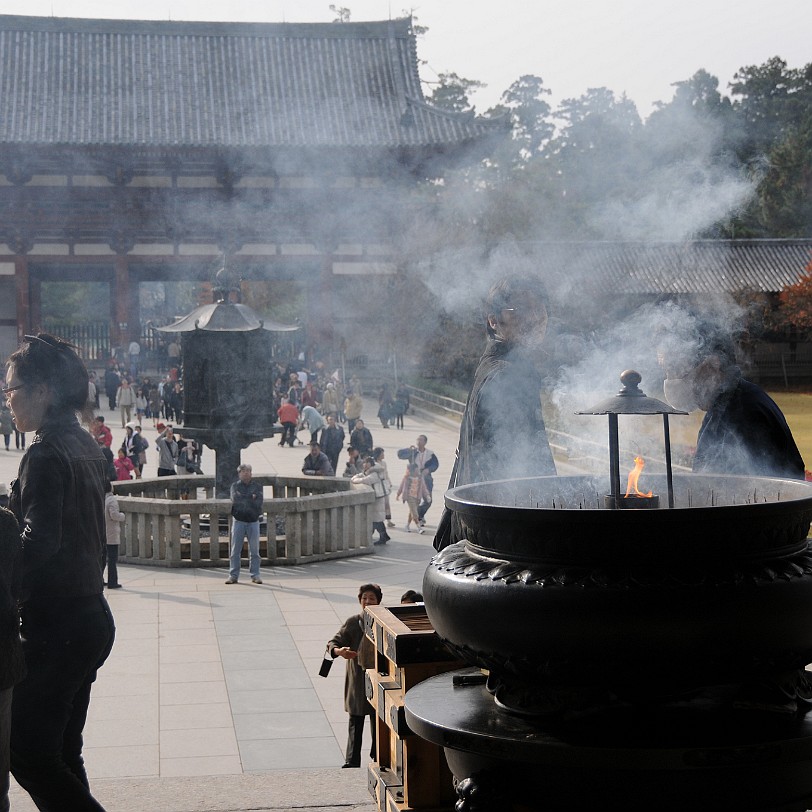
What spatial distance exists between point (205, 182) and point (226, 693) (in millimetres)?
22738

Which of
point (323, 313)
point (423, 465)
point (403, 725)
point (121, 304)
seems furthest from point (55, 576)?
point (121, 304)

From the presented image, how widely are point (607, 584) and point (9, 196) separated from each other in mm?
26672

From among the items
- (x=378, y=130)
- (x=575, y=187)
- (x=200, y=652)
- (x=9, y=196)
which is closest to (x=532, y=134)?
(x=378, y=130)

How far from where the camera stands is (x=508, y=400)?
348cm

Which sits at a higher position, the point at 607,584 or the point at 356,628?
the point at 607,584

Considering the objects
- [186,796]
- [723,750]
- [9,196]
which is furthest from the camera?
[9,196]

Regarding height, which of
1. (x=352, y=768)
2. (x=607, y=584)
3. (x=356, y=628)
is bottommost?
(x=352, y=768)

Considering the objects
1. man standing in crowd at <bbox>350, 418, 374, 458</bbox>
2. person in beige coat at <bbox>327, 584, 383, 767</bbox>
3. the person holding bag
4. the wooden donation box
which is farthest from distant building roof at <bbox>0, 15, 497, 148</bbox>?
the wooden donation box

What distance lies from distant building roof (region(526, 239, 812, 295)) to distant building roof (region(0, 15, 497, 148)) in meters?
4.96

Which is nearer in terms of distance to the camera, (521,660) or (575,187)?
(521,660)

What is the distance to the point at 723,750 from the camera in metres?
2.36

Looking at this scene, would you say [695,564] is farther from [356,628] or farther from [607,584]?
[356,628]

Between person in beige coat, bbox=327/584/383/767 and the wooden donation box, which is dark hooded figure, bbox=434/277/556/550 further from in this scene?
person in beige coat, bbox=327/584/383/767

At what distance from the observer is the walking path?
428cm
